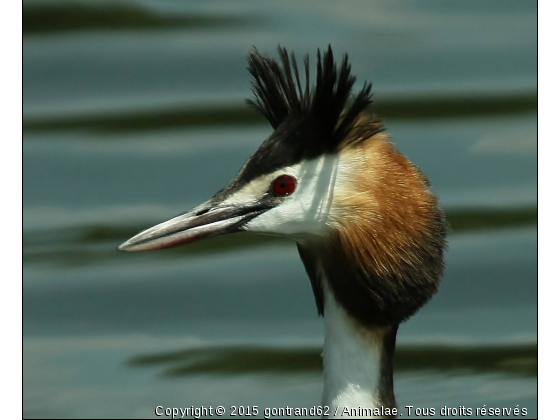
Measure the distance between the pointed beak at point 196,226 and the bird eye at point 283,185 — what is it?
3.2 inches

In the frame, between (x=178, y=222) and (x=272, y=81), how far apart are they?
2.39 feet

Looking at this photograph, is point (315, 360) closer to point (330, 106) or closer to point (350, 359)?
point (350, 359)

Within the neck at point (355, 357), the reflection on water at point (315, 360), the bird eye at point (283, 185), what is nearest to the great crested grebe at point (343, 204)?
the bird eye at point (283, 185)

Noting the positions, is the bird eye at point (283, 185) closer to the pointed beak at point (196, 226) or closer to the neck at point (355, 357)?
the pointed beak at point (196, 226)

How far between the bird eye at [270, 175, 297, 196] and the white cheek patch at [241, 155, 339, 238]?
2 centimetres

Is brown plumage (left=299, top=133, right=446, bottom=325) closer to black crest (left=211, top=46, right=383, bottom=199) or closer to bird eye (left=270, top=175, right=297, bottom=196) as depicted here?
black crest (left=211, top=46, right=383, bottom=199)

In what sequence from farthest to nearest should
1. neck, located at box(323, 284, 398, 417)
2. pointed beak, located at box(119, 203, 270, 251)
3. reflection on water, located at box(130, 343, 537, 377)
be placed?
reflection on water, located at box(130, 343, 537, 377) < neck, located at box(323, 284, 398, 417) < pointed beak, located at box(119, 203, 270, 251)

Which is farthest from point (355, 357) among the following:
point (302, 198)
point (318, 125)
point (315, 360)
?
point (315, 360)

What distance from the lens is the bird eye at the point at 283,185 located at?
16.1ft

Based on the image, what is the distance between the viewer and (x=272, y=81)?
16.8 feet

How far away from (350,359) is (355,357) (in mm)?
22

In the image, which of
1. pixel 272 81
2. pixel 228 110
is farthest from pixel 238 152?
pixel 272 81

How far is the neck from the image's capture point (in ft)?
16.7

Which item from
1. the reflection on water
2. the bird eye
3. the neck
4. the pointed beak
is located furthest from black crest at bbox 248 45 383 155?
the reflection on water
